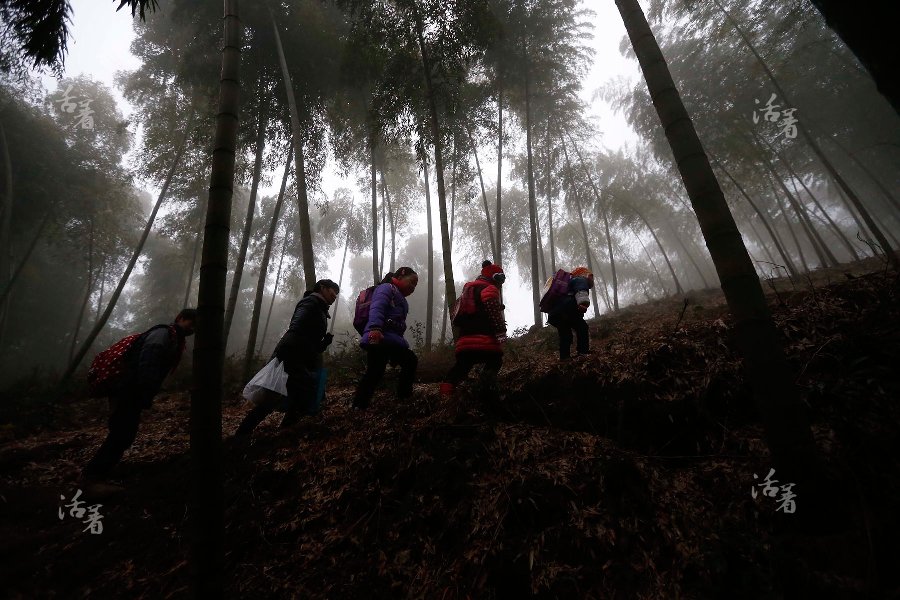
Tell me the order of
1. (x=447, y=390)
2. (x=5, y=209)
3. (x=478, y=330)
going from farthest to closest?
(x=5, y=209) < (x=478, y=330) < (x=447, y=390)

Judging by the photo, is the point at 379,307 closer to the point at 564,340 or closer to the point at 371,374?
the point at 371,374

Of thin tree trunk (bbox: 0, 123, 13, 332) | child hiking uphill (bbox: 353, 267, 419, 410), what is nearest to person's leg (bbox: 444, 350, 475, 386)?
child hiking uphill (bbox: 353, 267, 419, 410)

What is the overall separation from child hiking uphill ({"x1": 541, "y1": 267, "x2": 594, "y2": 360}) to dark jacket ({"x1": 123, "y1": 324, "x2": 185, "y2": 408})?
363 cm

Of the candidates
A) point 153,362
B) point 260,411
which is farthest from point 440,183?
point 153,362

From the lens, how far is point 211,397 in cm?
131

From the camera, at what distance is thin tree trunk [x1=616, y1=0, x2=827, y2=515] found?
1.40 m

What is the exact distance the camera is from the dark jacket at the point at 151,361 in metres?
2.60

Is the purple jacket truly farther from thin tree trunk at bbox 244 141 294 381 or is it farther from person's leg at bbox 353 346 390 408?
thin tree trunk at bbox 244 141 294 381

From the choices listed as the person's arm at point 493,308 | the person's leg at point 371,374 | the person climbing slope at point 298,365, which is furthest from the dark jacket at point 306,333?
the person's arm at point 493,308

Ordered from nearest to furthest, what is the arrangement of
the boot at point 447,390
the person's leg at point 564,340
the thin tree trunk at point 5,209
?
the boot at point 447,390
the person's leg at point 564,340
the thin tree trunk at point 5,209

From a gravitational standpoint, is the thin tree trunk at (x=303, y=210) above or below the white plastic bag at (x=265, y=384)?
above

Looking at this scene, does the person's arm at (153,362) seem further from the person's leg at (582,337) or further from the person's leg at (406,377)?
the person's leg at (582,337)

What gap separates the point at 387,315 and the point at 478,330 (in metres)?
0.83

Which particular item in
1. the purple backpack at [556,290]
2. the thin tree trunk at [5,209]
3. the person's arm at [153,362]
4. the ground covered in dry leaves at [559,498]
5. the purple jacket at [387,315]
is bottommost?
the ground covered in dry leaves at [559,498]
